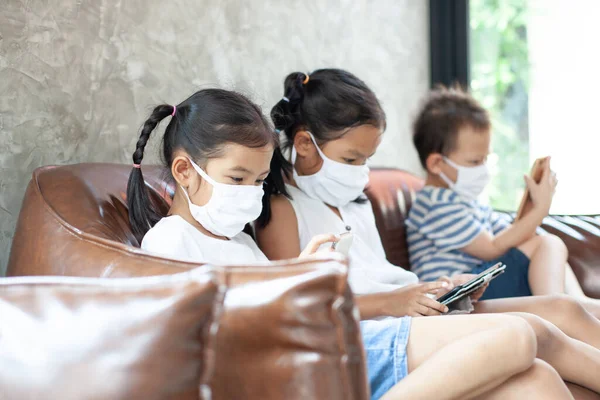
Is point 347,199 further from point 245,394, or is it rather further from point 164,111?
point 245,394

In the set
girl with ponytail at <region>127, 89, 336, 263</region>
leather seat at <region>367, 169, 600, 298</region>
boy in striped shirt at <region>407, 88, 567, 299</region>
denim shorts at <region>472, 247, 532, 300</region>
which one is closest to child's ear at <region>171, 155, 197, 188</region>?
girl with ponytail at <region>127, 89, 336, 263</region>

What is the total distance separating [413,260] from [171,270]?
1490 millimetres

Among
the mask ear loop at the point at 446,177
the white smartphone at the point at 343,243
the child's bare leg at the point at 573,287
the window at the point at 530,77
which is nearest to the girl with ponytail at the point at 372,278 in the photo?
the white smartphone at the point at 343,243

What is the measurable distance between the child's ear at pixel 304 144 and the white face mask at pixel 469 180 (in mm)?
635

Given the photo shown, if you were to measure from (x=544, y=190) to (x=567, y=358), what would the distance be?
0.97 meters

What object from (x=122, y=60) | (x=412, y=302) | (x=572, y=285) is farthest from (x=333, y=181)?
(x=572, y=285)

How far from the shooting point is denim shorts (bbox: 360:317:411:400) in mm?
1498

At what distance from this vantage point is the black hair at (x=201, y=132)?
1.78 metres

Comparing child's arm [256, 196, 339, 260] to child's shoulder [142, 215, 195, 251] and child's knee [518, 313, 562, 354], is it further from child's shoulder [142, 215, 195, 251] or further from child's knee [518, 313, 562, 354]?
child's knee [518, 313, 562, 354]

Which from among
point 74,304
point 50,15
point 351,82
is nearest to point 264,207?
point 351,82

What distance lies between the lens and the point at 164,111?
186 cm

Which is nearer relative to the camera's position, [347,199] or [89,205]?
[89,205]

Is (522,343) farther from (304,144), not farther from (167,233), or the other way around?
(304,144)

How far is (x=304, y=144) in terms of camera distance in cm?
215
